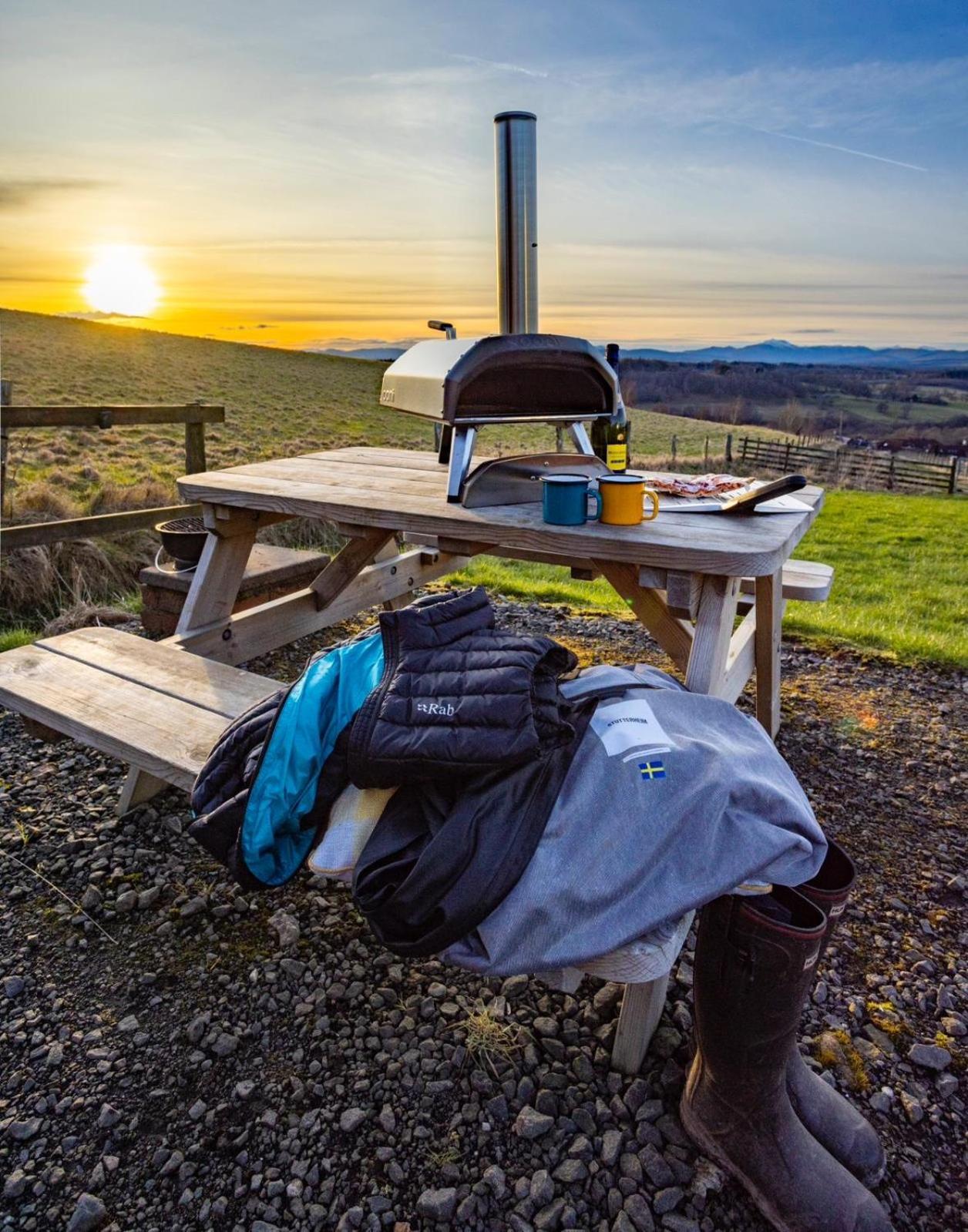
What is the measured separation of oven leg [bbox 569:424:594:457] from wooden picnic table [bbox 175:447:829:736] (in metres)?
0.44

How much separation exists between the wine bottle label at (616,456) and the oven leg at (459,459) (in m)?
0.48

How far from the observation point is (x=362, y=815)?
1.54m

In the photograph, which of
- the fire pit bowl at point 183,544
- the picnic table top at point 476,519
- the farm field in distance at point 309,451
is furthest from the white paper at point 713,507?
the fire pit bowl at point 183,544

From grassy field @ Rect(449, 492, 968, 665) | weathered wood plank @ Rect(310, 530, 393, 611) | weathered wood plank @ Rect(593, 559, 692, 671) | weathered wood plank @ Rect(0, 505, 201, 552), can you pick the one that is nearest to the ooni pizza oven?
weathered wood plank @ Rect(593, 559, 692, 671)

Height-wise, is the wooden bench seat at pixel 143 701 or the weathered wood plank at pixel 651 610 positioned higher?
the weathered wood plank at pixel 651 610

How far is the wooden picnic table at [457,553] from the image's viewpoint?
2.18 metres

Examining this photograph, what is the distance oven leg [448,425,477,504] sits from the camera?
2.60 m

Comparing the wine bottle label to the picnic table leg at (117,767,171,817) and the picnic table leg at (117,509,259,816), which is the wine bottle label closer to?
the picnic table leg at (117,509,259,816)

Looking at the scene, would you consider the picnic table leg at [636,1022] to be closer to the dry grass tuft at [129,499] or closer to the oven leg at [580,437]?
the oven leg at [580,437]

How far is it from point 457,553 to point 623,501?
2.41 feet

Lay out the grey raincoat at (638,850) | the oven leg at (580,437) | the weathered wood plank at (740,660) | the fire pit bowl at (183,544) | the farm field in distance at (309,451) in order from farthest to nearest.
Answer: the farm field in distance at (309,451) → the fire pit bowl at (183,544) → the oven leg at (580,437) → the weathered wood plank at (740,660) → the grey raincoat at (638,850)

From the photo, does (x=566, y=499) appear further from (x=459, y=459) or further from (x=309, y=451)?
(x=309, y=451)

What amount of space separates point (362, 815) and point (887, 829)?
2053 mm

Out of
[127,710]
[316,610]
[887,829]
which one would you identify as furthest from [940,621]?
[127,710]
